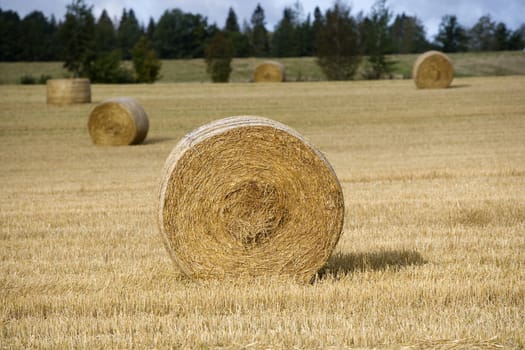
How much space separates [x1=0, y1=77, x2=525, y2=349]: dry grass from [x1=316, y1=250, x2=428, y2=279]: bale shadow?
0.02m

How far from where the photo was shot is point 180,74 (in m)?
60.2

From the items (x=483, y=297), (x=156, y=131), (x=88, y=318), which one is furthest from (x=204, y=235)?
(x=156, y=131)

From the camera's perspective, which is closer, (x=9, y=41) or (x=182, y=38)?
(x=9, y=41)

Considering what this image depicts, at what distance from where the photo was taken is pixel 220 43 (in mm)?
52562

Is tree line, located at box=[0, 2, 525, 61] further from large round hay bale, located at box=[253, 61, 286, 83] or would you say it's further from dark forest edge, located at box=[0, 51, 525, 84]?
large round hay bale, located at box=[253, 61, 286, 83]

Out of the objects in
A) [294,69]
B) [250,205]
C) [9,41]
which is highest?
[9,41]

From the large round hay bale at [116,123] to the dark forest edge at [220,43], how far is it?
1104 inches

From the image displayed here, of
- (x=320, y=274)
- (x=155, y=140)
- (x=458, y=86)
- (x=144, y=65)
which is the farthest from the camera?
(x=144, y=65)

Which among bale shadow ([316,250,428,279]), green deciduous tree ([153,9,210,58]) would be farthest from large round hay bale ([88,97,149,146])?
green deciduous tree ([153,9,210,58])

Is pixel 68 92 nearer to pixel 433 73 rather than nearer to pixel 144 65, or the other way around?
pixel 433 73

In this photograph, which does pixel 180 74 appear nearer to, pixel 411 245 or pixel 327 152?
pixel 327 152

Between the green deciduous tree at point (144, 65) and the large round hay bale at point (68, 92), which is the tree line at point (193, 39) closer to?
the green deciduous tree at point (144, 65)

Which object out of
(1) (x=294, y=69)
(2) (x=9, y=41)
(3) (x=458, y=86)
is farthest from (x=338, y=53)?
(2) (x=9, y=41)

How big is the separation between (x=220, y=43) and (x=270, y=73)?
9.26 m
